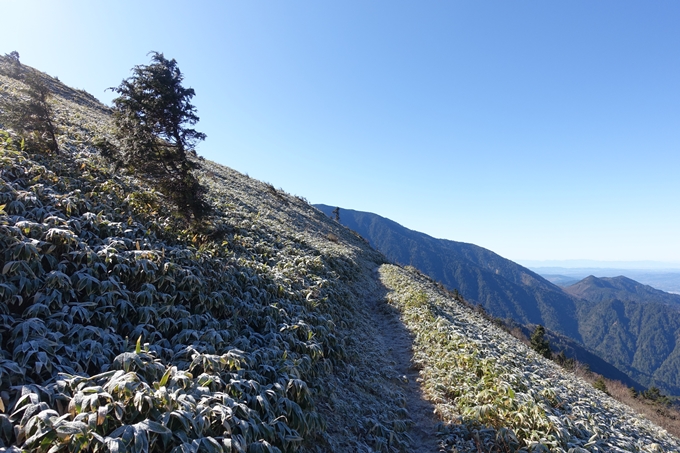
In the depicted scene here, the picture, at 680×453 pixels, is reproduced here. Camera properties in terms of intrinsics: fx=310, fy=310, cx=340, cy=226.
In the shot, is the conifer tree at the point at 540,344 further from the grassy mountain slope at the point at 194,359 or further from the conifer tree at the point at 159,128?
the conifer tree at the point at 159,128

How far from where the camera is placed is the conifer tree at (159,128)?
10453mm

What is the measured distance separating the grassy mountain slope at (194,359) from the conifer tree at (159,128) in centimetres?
102

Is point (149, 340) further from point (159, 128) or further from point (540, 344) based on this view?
point (540, 344)

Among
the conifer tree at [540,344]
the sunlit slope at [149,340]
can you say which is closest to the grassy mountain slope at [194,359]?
the sunlit slope at [149,340]

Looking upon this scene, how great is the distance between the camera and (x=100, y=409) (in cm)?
356

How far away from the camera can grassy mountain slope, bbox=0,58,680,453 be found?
3965 millimetres

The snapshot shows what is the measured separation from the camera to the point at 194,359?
5461mm

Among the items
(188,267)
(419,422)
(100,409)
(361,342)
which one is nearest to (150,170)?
(188,267)

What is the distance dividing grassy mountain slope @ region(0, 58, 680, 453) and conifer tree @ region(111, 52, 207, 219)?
1.02 m

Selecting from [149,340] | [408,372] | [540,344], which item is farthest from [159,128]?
[540,344]

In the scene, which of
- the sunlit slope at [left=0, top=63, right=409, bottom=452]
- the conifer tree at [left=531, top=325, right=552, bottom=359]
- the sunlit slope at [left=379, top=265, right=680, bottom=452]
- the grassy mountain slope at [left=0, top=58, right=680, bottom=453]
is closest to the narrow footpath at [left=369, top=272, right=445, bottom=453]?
the grassy mountain slope at [left=0, top=58, right=680, bottom=453]

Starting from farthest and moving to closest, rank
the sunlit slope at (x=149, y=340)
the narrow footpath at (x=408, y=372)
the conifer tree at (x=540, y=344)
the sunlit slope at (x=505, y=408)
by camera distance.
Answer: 1. the conifer tree at (x=540, y=344)
2. the narrow footpath at (x=408, y=372)
3. the sunlit slope at (x=505, y=408)
4. the sunlit slope at (x=149, y=340)

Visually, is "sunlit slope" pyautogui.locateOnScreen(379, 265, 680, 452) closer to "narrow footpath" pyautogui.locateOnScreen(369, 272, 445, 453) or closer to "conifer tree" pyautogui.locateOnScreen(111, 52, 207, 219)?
"narrow footpath" pyautogui.locateOnScreen(369, 272, 445, 453)

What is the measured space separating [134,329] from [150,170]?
267 inches
